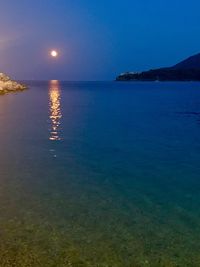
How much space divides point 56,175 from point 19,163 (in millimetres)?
4399

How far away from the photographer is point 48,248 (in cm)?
1210

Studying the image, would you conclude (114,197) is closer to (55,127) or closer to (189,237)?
(189,237)

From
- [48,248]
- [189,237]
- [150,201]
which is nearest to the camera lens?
[48,248]

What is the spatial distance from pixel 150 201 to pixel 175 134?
24254 millimetres

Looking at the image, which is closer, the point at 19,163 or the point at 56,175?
the point at 56,175

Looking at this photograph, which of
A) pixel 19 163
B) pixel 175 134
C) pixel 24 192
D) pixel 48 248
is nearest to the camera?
pixel 48 248

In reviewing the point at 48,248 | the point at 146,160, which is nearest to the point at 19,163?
the point at 146,160

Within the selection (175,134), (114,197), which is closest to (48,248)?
(114,197)

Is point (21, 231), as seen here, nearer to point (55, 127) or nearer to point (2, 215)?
point (2, 215)

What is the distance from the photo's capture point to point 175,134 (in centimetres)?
4025

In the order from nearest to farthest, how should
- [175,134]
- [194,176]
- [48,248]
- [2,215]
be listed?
[48,248] < [2,215] < [194,176] < [175,134]

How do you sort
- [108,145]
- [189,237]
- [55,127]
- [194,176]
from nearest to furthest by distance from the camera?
[189,237] → [194,176] → [108,145] → [55,127]

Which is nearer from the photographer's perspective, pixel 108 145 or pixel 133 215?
pixel 133 215

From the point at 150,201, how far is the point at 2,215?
652cm
